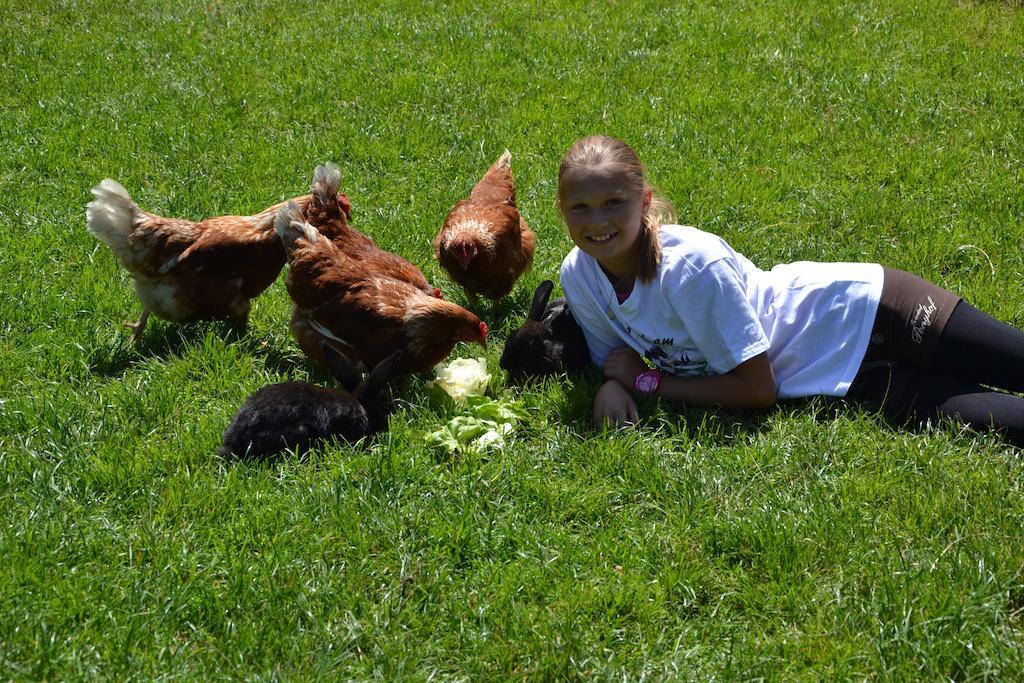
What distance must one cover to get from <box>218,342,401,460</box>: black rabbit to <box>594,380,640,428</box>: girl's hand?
3.59 feet

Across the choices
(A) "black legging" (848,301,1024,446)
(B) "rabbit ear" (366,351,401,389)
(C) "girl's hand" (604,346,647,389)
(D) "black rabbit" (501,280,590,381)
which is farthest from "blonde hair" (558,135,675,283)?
(B) "rabbit ear" (366,351,401,389)

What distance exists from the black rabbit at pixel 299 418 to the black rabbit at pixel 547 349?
768mm

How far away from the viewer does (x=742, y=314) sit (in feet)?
14.1

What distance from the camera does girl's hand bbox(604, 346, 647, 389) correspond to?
468cm

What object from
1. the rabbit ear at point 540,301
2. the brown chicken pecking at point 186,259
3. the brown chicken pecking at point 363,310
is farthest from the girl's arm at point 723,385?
the brown chicken pecking at point 186,259

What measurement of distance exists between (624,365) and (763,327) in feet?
2.34

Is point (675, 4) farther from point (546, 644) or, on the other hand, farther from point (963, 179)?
point (546, 644)

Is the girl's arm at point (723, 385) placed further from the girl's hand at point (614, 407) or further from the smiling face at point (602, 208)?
the smiling face at point (602, 208)

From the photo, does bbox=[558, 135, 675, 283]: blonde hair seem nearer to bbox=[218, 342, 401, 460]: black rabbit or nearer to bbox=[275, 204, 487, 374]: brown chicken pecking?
bbox=[275, 204, 487, 374]: brown chicken pecking

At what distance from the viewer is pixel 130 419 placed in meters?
4.61

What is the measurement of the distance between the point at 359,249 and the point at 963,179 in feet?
15.3

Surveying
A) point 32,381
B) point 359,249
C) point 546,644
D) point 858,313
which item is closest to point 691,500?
point 546,644

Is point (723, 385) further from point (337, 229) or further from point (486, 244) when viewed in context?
point (337, 229)

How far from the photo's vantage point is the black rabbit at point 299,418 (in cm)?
431
